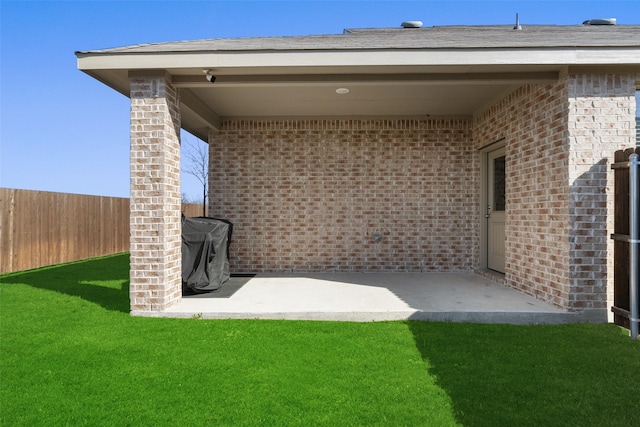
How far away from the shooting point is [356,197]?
7.96 m

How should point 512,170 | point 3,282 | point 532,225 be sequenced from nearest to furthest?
point 532,225, point 512,170, point 3,282

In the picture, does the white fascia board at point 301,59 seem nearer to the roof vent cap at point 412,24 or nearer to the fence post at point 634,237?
the fence post at point 634,237

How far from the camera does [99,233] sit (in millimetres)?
12562

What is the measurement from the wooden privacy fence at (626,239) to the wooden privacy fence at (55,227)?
10.8 metres

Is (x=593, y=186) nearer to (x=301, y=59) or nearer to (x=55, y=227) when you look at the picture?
(x=301, y=59)

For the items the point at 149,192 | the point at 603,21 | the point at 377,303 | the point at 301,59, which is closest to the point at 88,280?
the point at 149,192

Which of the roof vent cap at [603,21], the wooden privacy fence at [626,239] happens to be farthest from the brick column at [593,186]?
the roof vent cap at [603,21]

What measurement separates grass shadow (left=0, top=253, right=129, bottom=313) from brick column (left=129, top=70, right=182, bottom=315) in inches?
24.3

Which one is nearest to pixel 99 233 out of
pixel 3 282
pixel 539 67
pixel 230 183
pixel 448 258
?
pixel 3 282

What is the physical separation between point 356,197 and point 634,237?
450 cm

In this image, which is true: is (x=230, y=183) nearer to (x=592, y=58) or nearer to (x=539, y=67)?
(x=539, y=67)

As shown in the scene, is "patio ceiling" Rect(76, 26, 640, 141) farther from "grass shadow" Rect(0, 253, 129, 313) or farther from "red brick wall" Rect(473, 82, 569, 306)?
"grass shadow" Rect(0, 253, 129, 313)

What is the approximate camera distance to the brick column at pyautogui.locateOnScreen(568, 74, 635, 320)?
4711 millimetres

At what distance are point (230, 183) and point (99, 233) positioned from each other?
6710mm
